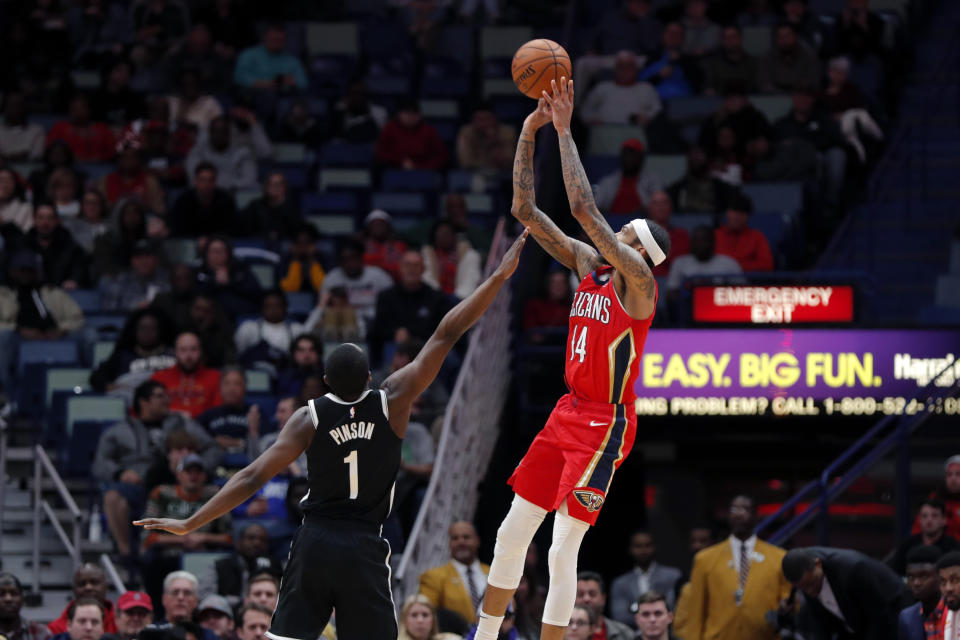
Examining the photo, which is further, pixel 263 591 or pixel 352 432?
pixel 263 591

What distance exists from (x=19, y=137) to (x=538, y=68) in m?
11.9

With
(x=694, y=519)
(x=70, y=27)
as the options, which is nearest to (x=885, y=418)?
(x=694, y=519)

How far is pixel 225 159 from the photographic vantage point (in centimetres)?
1872

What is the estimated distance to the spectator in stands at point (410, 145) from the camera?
62.5ft

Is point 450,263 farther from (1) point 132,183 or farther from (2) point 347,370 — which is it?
(2) point 347,370

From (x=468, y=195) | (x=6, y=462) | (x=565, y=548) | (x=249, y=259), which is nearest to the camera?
(x=565, y=548)

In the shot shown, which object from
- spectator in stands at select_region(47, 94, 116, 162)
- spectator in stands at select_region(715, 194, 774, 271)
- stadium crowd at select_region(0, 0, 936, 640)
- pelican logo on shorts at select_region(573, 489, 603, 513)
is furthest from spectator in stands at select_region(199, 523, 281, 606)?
spectator in stands at select_region(47, 94, 116, 162)

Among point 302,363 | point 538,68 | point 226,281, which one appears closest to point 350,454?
point 538,68

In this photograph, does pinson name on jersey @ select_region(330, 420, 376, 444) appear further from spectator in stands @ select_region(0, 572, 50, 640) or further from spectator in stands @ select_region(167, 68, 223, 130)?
spectator in stands @ select_region(167, 68, 223, 130)

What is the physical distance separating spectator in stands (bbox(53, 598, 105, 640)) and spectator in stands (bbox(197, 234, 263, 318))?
549 centimetres

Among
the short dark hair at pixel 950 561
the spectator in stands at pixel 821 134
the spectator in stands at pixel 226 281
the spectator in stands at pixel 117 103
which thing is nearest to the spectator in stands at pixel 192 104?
the spectator in stands at pixel 117 103

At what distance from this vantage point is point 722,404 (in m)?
14.8

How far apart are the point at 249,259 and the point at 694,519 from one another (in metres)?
5.27

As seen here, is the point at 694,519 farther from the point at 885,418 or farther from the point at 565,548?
the point at 565,548
